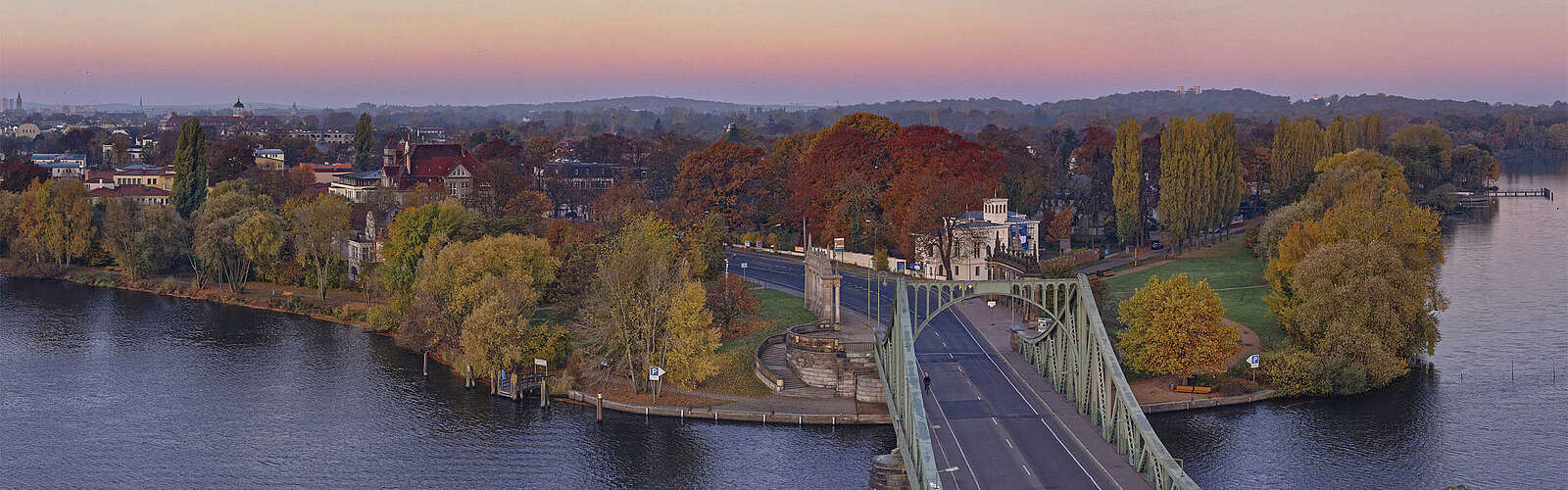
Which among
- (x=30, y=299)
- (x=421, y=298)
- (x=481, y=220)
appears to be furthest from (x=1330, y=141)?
(x=30, y=299)

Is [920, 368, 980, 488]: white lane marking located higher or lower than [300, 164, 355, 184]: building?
lower

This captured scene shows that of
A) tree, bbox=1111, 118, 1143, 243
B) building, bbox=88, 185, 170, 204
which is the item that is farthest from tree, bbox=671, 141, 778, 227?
building, bbox=88, 185, 170, 204

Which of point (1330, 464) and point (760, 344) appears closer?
point (1330, 464)

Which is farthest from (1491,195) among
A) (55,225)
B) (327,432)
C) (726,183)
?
(55,225)

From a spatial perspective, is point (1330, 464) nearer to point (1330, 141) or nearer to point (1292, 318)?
point (1292, 318)

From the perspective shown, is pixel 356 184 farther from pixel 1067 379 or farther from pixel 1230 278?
pixel 1067 379

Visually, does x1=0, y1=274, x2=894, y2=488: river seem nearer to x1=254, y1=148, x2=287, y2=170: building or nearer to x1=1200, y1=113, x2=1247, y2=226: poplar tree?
x1=1200, y1=113, x2=1247, y2=226: poplar tree
